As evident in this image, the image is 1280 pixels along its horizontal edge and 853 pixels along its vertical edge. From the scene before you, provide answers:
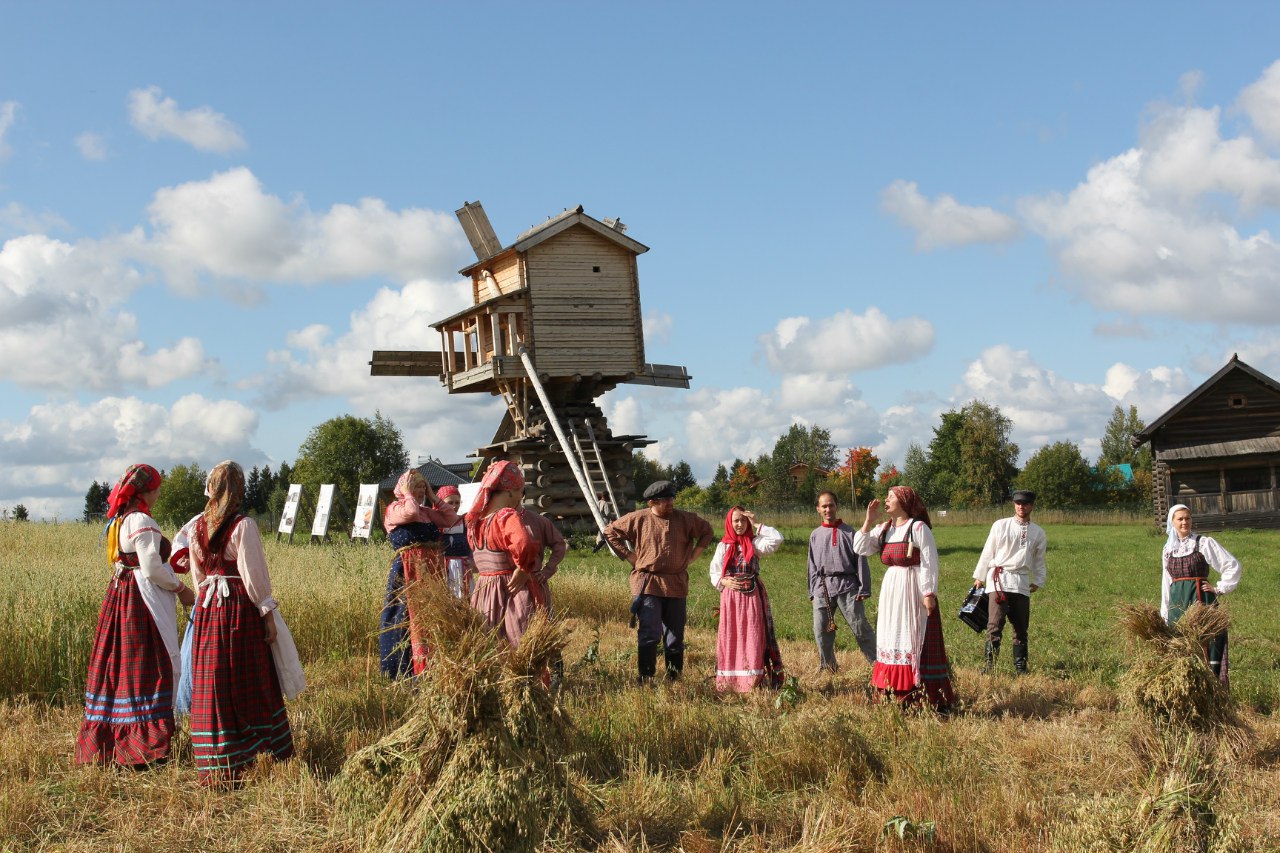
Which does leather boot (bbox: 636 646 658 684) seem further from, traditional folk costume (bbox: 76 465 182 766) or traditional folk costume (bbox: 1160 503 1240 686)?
traditional folk costume (bbox: 1160 503 1240 686)

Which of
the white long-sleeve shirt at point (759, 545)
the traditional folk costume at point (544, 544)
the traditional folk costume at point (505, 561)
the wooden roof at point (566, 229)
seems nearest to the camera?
the traditional folk costume at point (505, 561)

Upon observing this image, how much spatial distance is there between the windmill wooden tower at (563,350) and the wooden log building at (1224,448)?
16827 mm

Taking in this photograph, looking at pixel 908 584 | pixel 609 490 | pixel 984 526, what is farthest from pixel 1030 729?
pixel 984 526

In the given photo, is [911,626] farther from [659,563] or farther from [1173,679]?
[659,563]

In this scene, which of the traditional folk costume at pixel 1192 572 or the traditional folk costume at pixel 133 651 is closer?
the traditional folk costume at pixel 133 651

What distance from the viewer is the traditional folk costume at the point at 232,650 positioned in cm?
554

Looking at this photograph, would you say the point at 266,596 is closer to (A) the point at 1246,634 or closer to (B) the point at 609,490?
(A) the point at 1246,634

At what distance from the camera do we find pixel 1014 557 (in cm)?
915

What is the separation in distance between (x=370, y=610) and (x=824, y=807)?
6.48 meters

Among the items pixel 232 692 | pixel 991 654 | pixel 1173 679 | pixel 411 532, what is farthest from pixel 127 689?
pixel 991 654

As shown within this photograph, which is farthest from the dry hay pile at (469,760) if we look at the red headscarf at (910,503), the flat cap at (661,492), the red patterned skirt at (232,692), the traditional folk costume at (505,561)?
the flat cap at (661,492)

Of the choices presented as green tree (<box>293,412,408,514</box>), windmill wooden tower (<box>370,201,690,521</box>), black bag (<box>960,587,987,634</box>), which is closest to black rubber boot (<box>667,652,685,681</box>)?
black bag (<box>960,587,987,634</box>)

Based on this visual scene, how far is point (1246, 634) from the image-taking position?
11461 mm

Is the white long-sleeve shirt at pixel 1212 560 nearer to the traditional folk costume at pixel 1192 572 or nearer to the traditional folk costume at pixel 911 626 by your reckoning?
the traditional folk costume at pixel 1192 572
